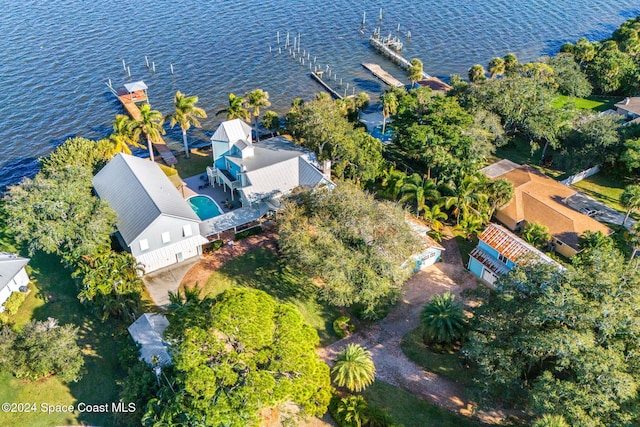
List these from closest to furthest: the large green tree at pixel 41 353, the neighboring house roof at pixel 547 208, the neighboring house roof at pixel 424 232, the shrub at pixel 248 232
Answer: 1. the large green tree at pixel 41 353
2. the neighboring house roof at pixel 424 232
3. the neighboring house roof at pixel 547 208
4. the shrub at pixel 248 232

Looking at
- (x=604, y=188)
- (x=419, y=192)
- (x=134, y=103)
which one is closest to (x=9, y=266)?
(x=419, y=192)

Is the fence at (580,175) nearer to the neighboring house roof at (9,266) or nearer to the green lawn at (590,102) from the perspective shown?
the green lawn at (590,102)

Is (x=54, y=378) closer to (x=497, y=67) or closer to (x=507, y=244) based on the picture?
(x=507, y=244)

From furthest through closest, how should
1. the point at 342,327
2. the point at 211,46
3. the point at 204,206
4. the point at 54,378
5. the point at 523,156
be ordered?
the point at 211,46 → the point at 523,156 → the point at 204,206 → the point at 342,327 → the point at 54,378

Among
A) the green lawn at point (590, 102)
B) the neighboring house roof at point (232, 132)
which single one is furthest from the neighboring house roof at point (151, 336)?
the green lawn at point (590, 102)

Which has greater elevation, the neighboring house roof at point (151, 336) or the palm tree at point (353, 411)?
the neighboring house roof at point (151, 336)

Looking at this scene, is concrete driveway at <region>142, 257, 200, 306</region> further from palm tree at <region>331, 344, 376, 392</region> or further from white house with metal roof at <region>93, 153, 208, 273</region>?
palm tree at <region>331, 344, 376, 392</region>
